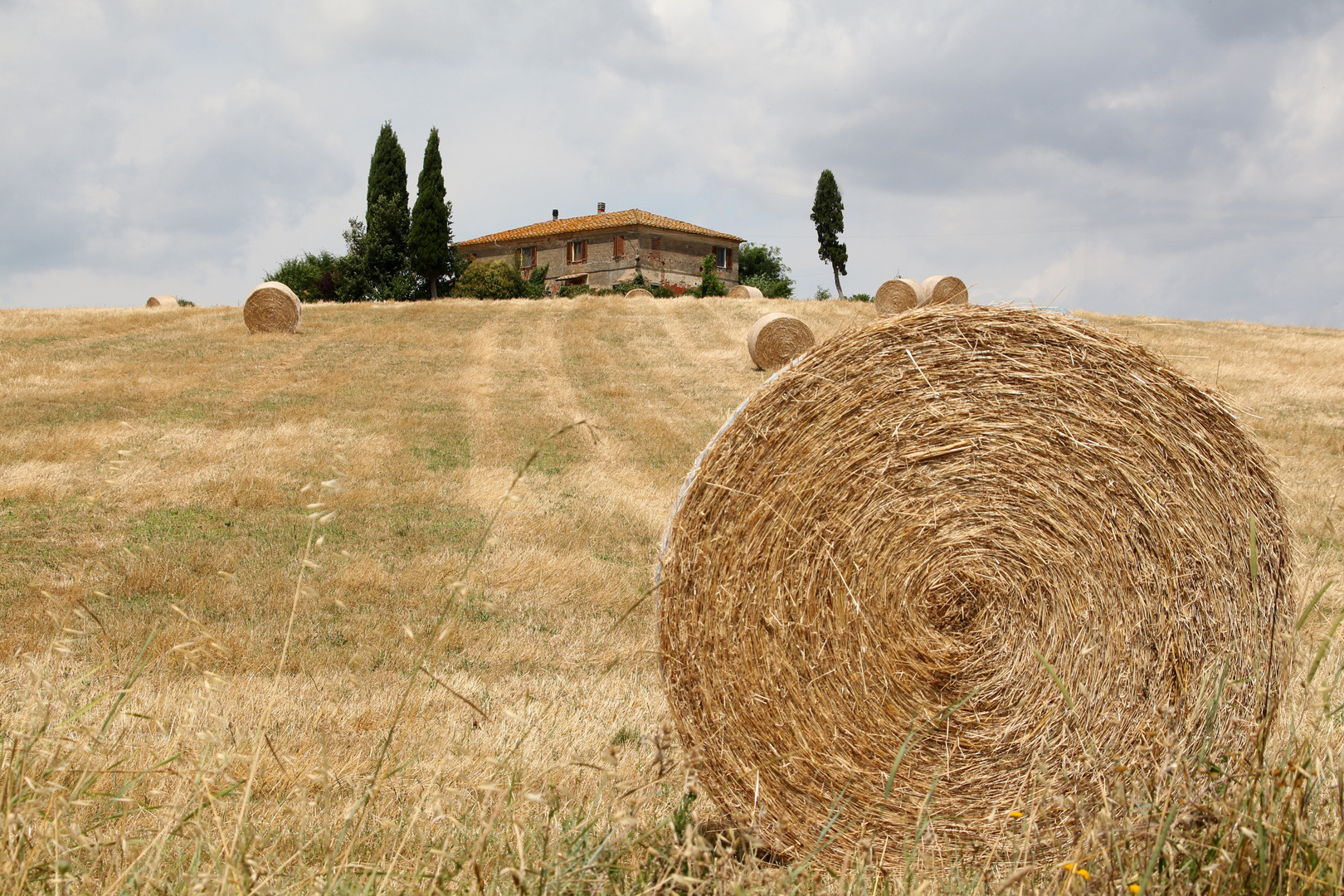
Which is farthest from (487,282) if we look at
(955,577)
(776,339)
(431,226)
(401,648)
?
(955,577)

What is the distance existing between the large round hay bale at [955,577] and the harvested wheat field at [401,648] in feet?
0.78

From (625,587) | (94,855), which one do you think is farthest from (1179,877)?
(625,587)

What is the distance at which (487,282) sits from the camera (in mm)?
41188

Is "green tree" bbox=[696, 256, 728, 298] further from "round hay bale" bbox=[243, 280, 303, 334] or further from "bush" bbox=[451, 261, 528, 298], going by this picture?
"round hay bale" bbox=[243, 280, 303, 334]

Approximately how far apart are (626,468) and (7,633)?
744 centimetres

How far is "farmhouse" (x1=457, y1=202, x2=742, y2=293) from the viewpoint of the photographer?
46594 millimetres

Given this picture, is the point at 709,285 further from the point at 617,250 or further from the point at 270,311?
the point at 270,311

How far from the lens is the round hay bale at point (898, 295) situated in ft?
88.4

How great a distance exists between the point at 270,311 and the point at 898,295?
17562 mm

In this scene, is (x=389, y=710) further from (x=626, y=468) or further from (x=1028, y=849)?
(x=626, y=468)

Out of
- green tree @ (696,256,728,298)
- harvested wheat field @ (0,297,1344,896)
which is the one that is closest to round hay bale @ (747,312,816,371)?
harvested wheat field @ (0,297,1344,896)

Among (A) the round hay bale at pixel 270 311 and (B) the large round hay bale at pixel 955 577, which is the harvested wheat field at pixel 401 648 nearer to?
(B) the large round hay bale at pixel 955 577

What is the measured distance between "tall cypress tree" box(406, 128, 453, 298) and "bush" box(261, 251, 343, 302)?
501 cm

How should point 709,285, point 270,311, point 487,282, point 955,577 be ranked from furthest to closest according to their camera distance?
point 487,282 < point 709,285 < point 270,311 < point 955,577
